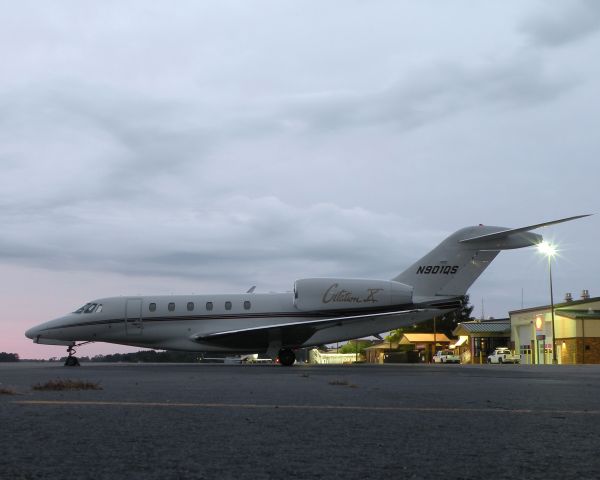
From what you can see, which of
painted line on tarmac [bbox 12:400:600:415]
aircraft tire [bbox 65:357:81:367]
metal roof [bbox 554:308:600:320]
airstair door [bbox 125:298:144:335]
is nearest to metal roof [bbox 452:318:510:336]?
metal roof [bbox 554:308:600:320]

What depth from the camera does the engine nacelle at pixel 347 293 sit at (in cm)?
2727

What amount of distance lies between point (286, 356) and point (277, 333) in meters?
1.60

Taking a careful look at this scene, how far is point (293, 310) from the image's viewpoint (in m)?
27.9

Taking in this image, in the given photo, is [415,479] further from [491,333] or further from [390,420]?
[491,333]

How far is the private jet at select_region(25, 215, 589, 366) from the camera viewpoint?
27.3 meters

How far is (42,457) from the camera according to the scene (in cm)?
367

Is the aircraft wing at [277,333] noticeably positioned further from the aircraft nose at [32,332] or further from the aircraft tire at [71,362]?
the aircraft nose at [32,332]

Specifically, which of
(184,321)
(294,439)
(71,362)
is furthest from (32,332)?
(294,439)

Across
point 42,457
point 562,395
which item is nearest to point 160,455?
point 42,457

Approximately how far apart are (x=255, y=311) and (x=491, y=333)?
159 ft

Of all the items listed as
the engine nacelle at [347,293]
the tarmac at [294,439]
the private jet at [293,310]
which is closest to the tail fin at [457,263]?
the private jet at [293,310]

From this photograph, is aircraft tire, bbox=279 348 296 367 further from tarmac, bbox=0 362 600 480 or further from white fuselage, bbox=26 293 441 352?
tarmac, bbox=0 362 600 480

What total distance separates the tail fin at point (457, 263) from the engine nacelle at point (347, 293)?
1110mm

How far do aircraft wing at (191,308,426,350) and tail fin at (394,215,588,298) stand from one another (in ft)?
4.93
